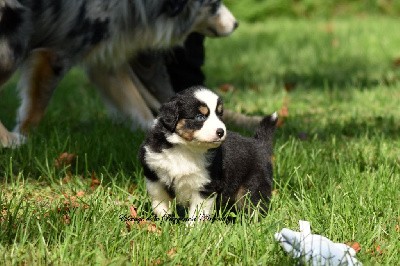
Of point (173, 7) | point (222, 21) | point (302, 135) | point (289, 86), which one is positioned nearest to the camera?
point (173, 7)

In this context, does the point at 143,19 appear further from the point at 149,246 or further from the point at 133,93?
the point at 149,246

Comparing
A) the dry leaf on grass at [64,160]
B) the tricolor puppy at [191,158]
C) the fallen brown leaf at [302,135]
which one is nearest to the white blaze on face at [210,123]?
the tricolor puppy at [191,158]

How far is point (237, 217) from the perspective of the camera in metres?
3.00

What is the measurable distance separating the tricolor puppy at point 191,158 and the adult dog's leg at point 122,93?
199 centimetres

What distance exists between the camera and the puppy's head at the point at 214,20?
4963mm

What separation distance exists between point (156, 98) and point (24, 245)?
2.86m

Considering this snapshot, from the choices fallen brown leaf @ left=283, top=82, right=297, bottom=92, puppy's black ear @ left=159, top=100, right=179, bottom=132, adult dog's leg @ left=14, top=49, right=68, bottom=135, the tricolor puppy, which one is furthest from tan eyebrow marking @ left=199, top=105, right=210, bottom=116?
fallen brown leaf @ left=283, top=82, right=297, bottom=92

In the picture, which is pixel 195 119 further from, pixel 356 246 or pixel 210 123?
pixel 356 246

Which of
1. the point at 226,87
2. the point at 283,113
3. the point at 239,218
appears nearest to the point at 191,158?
the point at 239,218

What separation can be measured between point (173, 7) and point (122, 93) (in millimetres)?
790

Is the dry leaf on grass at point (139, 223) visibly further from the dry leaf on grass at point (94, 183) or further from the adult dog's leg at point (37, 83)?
the adult dog's leg at point (37, 83)

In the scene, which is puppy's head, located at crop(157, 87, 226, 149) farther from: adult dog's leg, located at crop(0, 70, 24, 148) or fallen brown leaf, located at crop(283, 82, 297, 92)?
fallen brown leaf, located at crop(283, 82, 297, 92)

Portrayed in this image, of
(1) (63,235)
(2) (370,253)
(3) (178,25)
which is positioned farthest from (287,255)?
(3) (178,25)

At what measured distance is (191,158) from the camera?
3.03 m
